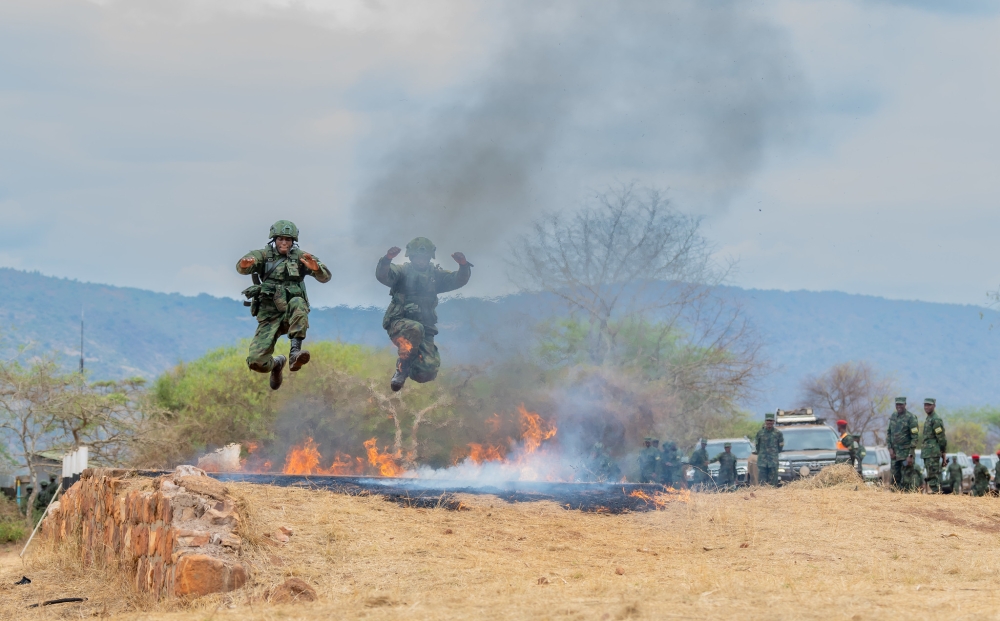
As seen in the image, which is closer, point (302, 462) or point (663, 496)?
A: point (663, 496)

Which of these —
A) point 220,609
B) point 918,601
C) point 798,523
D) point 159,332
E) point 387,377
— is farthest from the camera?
point 159,332

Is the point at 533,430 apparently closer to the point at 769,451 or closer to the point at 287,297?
the point at 769,451

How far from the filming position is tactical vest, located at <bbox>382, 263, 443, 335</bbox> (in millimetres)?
16766

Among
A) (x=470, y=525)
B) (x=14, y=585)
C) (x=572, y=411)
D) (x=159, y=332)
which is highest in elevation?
(x=159, y=332)

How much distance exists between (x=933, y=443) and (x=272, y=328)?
14060mm

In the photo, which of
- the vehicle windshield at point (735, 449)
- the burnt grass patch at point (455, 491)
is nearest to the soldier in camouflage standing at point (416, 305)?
the burnt grass patch at point (455, 491)

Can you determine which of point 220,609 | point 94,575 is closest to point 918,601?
point 220,609

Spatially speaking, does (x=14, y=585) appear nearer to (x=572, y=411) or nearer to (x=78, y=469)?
(x=78, y=469)

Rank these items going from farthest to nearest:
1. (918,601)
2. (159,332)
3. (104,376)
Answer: (159,332) → (104,376) → (918,601)

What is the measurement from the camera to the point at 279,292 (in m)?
14.9

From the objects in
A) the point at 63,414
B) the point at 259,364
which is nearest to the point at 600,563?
the point at 259,364

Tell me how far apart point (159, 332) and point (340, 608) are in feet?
617

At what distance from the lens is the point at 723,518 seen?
16.5 meters

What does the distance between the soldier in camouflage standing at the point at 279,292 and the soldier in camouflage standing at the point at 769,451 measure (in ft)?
39.8
